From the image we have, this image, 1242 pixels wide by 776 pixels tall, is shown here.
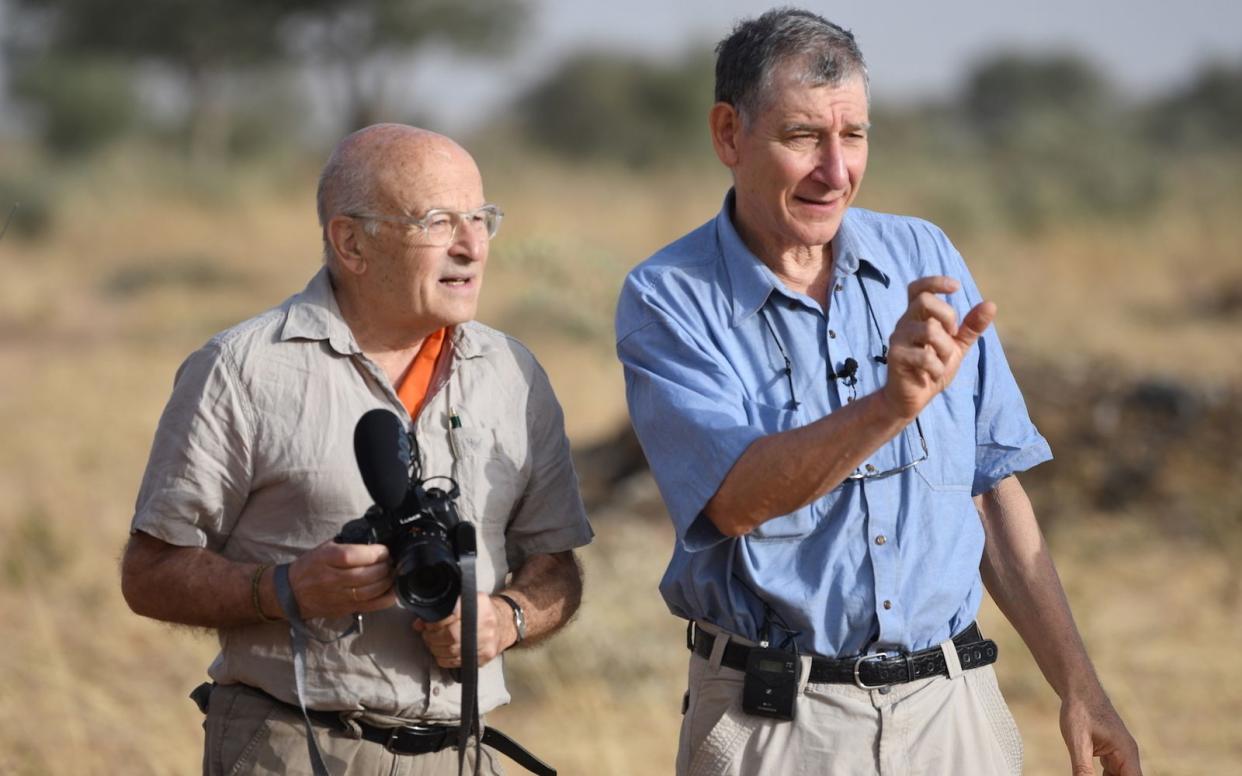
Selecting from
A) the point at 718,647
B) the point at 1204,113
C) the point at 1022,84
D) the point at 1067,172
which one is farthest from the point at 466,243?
the point at 1022,84

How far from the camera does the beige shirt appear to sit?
2809 mm

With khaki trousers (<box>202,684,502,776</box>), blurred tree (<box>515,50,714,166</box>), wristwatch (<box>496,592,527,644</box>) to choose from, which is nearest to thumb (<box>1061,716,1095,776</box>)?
wristwatch (<box>496,592,527,644</box>)

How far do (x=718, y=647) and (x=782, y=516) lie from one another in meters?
0.27

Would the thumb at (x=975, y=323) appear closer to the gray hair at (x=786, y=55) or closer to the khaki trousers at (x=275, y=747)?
the gray hair at (x=786, y=55)

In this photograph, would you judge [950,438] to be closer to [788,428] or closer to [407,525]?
[788,428]

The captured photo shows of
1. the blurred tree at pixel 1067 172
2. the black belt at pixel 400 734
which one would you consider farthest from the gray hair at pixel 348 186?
the blurred tree at pixel 1067 172

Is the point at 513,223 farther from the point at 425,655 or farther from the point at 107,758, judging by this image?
the point at 425,655

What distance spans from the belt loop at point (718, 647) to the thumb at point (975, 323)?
26.7 inches

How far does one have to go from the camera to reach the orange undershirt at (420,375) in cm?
296

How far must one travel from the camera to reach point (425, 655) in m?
2.88

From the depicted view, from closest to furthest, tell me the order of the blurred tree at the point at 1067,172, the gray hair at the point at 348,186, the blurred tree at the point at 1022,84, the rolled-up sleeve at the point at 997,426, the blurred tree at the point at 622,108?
the gray hair at the point at 348,186, the rolled-up sleeve at the point at 997,426, the blurred tree at the point at 1067,172, the blurred tree at the point at 622,108, the blurred tree at the point at 1022,84

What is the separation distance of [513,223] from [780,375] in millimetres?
14965

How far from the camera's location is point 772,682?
2.77 metres

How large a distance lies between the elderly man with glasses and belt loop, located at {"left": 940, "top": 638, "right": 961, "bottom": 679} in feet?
2.22
